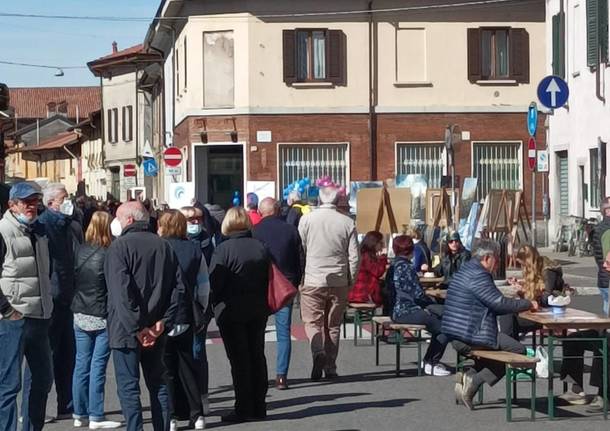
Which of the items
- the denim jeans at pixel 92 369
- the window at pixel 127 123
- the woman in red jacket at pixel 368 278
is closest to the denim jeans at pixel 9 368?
the denim jeans at pixel 92 369

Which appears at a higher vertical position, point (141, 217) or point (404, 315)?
point (141, 217)

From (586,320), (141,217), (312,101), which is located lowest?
(586,320)

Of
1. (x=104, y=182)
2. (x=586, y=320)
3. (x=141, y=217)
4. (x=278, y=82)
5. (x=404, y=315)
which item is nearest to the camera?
(x=141, y=217)

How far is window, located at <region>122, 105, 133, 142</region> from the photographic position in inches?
2760

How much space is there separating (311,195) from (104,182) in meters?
47.5

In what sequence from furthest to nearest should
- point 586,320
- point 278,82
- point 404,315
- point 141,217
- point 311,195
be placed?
1. point 278,82
2. point 311,195
3. point 404,315
4. point 586,320
5. point 141,217

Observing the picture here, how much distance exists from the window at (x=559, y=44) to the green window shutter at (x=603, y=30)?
12.1 ft

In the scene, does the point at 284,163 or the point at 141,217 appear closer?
the point at 141,217

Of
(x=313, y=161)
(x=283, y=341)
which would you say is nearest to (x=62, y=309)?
(x=283, y=341)

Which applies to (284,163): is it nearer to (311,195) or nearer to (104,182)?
(311,195)

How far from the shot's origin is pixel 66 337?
13.1 metres

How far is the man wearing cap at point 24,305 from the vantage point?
1024cm

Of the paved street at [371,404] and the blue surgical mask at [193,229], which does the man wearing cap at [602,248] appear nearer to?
the paved street at [371,404]

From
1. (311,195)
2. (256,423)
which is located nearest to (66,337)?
(256,423)
